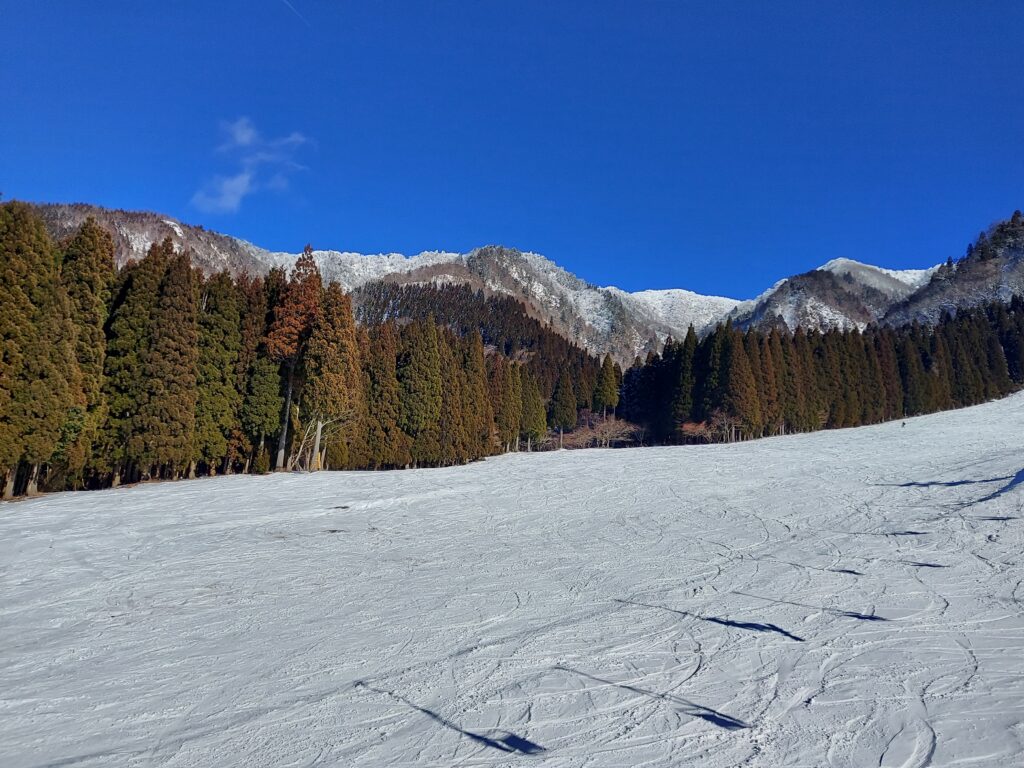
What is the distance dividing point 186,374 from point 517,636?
1880cm

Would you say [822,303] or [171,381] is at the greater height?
[822,303]

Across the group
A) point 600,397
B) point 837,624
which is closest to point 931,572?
point 837,624

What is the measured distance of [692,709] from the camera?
457cm

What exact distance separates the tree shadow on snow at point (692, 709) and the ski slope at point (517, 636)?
1.2 inches

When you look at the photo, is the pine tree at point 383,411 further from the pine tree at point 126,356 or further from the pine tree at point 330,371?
A: the pine tree at point 126,356

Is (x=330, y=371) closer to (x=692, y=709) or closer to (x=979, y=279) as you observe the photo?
(x=692, y=709)

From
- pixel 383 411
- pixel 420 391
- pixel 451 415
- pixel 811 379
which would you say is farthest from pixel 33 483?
pixel 811 379

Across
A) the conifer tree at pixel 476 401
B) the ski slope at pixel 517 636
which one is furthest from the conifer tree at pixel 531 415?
the ski slope at pixel 517 636

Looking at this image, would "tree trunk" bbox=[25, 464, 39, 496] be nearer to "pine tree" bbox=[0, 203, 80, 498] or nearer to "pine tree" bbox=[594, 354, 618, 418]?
"pine tree" bbox=[0, 203, 80, 498]

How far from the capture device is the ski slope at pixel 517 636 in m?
4.20

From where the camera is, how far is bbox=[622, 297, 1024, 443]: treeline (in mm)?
48062

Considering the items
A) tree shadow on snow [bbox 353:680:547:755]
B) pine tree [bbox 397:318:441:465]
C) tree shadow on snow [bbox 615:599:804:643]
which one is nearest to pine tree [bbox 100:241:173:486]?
pine tree [bbox 397:318:441:465]

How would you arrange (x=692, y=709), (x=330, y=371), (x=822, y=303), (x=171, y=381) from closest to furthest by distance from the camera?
(x=692, y=709)
(x=171, y=381)
(x=330, y=371)
(x=822, y=303)

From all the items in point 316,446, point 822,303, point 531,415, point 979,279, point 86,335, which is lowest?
point 316,446
